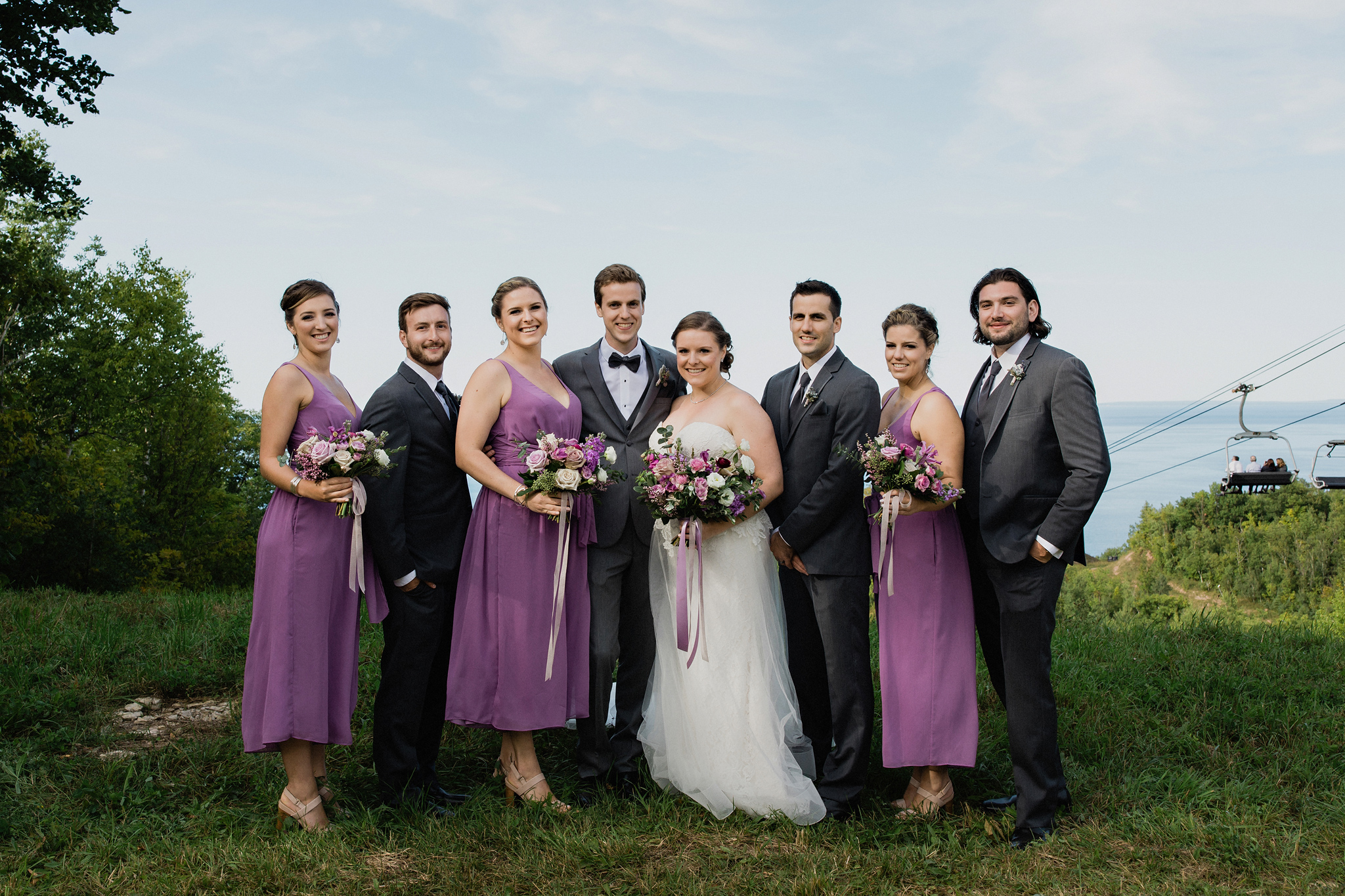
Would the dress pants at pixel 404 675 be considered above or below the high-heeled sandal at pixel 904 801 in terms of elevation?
above

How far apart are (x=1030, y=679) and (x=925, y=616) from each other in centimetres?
64

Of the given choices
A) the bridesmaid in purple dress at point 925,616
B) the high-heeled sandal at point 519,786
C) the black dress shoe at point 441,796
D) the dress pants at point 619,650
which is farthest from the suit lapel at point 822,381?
the black dress shoe at point 441,796

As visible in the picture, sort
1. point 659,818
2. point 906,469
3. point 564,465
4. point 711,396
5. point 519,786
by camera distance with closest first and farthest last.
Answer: point 906,469 → point 564,465 → point 659,818 → point 519,786 → point 711,396

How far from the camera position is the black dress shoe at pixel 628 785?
5750 mm

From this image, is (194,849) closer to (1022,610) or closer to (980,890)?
(980,890)

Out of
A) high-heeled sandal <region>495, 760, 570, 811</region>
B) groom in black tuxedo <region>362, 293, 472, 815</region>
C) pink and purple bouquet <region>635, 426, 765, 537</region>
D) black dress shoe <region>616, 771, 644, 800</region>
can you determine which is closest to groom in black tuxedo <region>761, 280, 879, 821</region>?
pink and purple bouquet <region>635, 426, 765, 537</region>

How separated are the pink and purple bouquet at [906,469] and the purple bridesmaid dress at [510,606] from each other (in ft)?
5.75

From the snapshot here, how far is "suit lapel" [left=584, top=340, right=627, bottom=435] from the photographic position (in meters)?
5.84

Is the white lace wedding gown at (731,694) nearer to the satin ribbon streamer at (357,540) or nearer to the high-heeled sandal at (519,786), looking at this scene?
the high-heeled sandal at (519,786)

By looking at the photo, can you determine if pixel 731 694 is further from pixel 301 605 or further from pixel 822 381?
pixel 301 605

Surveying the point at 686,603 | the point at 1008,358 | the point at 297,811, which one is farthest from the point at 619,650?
the point at 1008,358

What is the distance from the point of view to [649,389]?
19.6 feet

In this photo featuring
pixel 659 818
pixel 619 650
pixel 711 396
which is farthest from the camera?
pixel 619 650

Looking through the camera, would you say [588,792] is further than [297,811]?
→ Yes
